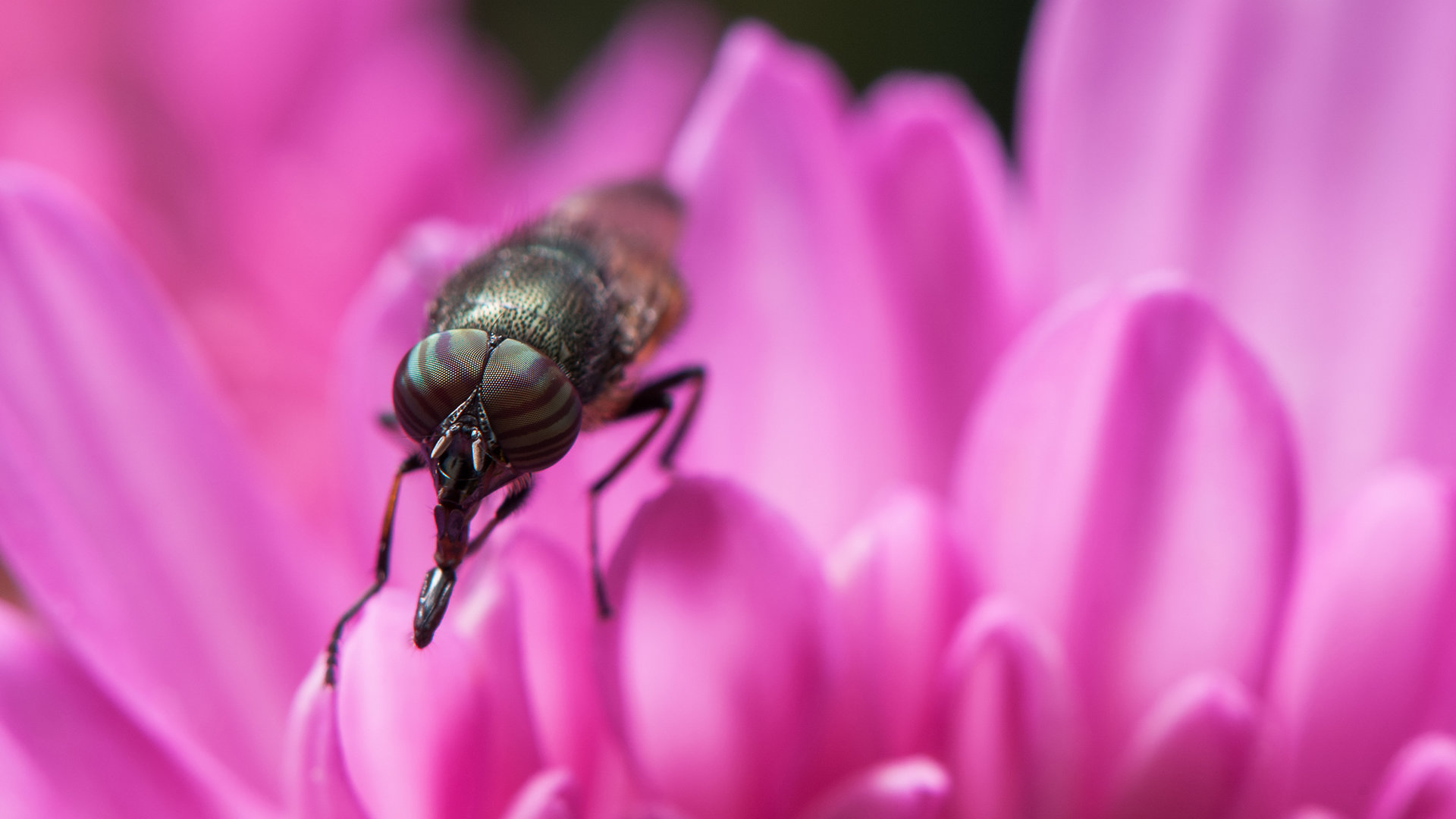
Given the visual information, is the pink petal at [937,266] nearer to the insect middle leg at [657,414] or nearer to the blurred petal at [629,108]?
the insect middle leg at [657,414]

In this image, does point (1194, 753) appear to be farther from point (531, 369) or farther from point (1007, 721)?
point (531, 369)

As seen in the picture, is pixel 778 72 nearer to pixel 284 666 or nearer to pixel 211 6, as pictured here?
pixel 284 666

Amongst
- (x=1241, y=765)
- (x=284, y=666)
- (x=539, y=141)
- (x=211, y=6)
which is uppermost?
(x=211, y=6)

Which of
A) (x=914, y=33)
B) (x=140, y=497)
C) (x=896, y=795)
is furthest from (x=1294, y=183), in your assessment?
(x=914, y=33)

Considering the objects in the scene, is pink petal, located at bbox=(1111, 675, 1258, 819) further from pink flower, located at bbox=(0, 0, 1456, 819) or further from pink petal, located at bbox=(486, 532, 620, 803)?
pink petal, located at bbox=(486, 532, 620, 803)

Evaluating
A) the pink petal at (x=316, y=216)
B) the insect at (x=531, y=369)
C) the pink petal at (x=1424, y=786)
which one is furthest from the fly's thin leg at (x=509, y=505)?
the pink petal at (x=316, y=216)

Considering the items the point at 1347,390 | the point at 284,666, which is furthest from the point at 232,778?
the point at 1347,390

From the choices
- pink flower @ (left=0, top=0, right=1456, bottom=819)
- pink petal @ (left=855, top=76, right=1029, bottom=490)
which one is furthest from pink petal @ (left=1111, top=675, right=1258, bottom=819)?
pink petal @ (left=855, top=76, right=1029, bottom=490)
